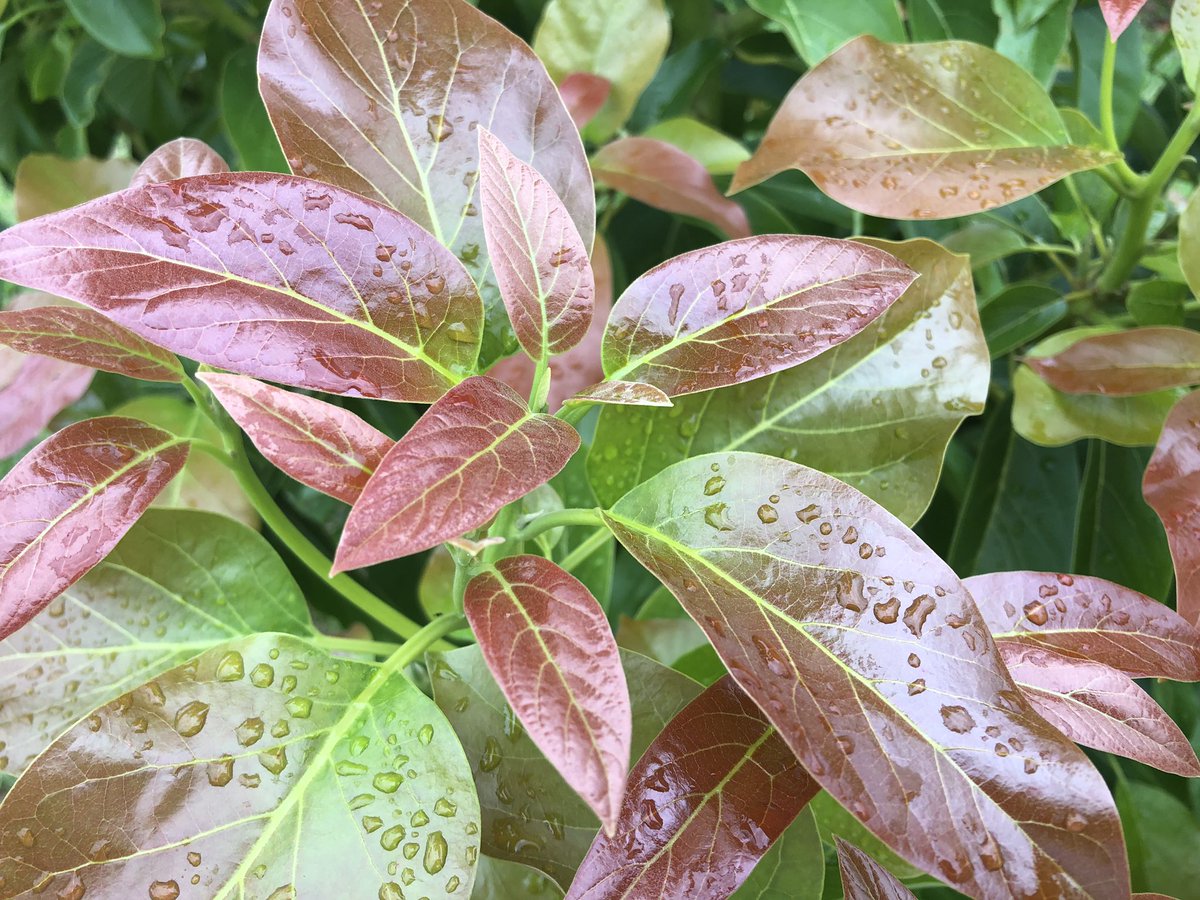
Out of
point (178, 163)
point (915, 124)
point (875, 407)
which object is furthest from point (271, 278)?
point (915, 124)

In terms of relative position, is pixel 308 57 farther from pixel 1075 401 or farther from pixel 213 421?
pixel 1075 401

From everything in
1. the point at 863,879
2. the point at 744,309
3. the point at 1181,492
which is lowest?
the point at 863,879

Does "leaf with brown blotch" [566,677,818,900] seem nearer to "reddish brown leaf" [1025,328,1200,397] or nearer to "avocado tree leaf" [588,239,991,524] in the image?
"avocado tree leaf" [588,239,991,524]

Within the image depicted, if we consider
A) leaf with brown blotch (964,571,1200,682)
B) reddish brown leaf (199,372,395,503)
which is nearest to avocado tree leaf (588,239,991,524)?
leaf with brown blotch (964,571,1200,682)

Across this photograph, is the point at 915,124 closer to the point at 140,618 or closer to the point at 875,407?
the point at 875,407

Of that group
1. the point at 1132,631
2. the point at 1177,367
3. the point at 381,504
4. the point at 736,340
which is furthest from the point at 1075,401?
the point at 381,504

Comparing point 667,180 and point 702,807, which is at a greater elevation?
point 667,180

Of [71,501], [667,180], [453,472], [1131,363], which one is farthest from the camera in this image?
[667,180]
